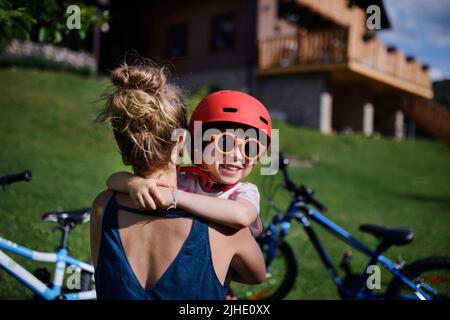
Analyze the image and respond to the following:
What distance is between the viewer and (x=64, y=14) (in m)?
3.08

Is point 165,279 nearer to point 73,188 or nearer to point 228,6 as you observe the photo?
point 73,188

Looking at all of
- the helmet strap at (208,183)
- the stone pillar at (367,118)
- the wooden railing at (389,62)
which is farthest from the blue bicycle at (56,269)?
the stone pillar at (367,118)

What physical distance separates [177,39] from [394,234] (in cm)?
1824

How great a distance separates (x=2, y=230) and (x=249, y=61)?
14150 millimetres

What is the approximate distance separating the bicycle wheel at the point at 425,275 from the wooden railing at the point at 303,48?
12739 mm

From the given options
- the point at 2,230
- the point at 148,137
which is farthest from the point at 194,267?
the point at 2,230

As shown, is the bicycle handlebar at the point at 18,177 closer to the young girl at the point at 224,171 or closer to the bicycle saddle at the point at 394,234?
the young girl at the point at 224,171

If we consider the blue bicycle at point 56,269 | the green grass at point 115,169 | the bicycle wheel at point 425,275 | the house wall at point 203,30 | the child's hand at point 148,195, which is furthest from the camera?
the house wall at point 203,30

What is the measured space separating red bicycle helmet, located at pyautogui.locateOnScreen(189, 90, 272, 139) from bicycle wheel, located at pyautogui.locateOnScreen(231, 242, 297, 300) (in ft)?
7.41

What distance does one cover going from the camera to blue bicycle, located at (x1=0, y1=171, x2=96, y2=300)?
8.50ft

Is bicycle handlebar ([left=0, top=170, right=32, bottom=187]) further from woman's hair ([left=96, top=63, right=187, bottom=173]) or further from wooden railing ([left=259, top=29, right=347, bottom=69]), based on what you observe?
wooden railing ([left=259, top=29, right=347, bottom=69])

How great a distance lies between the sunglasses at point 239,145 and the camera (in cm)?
163

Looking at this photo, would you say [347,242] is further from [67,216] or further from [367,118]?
[367,118]

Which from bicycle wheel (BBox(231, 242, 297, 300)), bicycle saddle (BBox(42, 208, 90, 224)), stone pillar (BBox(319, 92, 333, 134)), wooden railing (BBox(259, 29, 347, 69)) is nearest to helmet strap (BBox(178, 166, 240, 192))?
bicycle saddle (BBox(42, 208, 90, 224))
